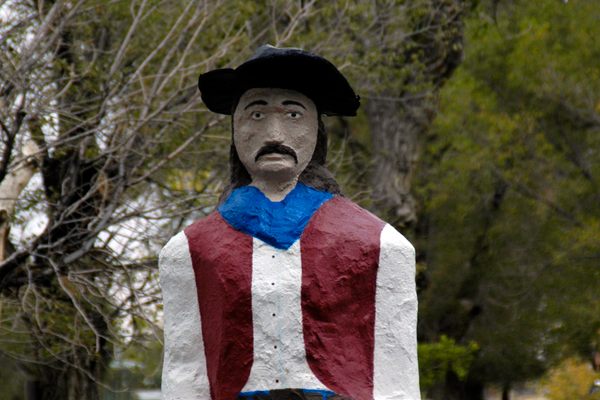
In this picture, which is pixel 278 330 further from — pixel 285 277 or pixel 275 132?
pixel 275 132

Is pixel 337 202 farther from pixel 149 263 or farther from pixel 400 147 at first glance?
pixel 400 147

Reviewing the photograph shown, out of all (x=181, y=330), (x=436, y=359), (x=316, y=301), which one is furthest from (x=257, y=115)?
(x=436, y=359)

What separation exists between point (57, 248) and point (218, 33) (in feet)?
12.3

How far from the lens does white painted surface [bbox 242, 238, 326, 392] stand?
5938 millimetres

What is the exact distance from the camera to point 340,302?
6082mm

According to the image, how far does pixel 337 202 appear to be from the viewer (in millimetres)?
6434

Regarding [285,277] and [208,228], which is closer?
[285,277]

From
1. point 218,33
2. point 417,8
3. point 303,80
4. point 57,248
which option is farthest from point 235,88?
point 417,8

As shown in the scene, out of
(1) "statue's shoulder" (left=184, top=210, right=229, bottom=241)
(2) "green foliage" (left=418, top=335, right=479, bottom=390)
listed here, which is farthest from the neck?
(2) "green foliage" (left=418, top=335, right=479, bottom=390)

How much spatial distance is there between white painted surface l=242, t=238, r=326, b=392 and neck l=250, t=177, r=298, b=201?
0.44 meters

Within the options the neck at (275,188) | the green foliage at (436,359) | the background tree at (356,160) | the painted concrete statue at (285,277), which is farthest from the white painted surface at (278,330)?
the green foliage at (436,359)

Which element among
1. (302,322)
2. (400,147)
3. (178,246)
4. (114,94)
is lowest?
(302,322)

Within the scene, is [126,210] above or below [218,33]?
below

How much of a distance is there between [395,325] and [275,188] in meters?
0.89
